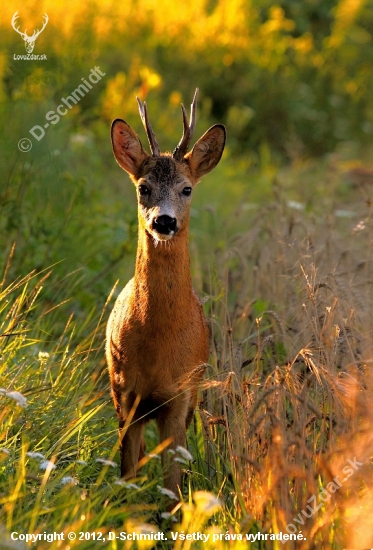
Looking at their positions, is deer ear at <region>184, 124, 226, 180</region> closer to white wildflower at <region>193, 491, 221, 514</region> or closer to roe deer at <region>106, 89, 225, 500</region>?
roe deer at <region>106, 89, 225, 500</region>

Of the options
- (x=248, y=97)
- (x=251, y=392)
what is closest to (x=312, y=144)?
(x=248, y=97)

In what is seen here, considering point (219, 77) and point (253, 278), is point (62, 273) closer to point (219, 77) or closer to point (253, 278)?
point (253, 278)

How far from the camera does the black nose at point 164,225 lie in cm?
539

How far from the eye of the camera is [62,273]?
755 centimetres

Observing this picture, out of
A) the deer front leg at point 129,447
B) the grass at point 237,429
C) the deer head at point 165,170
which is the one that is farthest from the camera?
the deer front leg at point 129,447

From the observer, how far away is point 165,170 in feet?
19.3

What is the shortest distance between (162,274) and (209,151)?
1041 millimetres

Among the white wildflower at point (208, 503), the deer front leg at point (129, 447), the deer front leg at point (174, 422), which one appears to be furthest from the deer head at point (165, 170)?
the white wildflower at point (208, 503)

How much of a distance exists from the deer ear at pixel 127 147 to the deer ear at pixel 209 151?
31cm

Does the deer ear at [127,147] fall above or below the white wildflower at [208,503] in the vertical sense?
above

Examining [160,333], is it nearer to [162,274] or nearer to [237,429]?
[162,274]

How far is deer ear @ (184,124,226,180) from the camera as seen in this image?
6.22 m

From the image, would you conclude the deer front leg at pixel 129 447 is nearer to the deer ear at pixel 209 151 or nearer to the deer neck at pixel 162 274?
the deer neck at pixel 162 274

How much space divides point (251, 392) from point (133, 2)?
42.5ft
